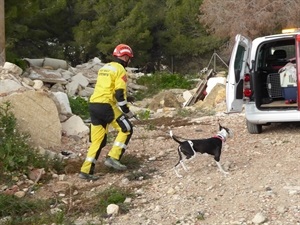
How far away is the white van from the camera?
9.49m

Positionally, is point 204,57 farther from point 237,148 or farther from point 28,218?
point 28,218

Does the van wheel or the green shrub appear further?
the van wheel

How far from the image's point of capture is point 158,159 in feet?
28.6

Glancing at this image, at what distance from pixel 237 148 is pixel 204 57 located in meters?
31.2

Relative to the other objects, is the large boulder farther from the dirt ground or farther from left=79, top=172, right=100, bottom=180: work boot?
left=79, top=172, right=100, bottom=180: work boot

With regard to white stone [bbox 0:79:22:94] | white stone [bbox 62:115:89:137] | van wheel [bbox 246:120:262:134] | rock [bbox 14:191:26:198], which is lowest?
van wheel [bbox 246:120:262:134]

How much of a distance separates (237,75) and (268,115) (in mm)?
789

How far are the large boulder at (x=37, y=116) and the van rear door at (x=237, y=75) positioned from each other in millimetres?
2797

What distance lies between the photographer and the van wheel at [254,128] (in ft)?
33.1

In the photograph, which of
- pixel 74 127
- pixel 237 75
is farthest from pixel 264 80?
pixel 74 127

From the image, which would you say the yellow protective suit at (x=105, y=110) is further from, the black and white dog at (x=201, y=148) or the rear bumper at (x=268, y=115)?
the rear bumper at (x=268, y=115)

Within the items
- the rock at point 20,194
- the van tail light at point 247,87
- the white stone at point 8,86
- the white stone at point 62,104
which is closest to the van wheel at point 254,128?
the van tail light at point 247,87

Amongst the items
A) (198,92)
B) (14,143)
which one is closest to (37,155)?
(14,143)

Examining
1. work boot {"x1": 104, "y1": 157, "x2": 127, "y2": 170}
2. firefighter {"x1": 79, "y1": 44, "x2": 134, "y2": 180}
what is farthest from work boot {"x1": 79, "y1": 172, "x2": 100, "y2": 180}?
work boot {"x1": 104, "y1": 157, "x2": 127, "y2": 170}
